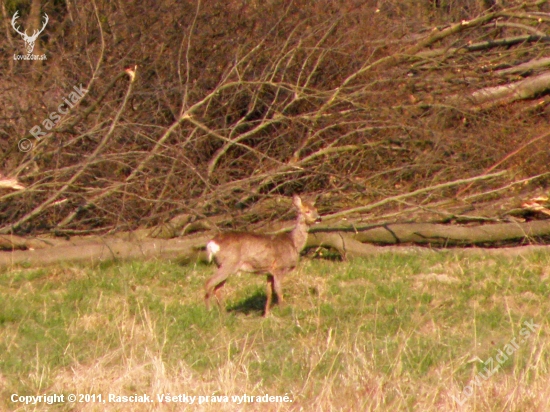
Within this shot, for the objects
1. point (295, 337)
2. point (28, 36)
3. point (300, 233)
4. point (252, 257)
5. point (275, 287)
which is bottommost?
point (295, 337)

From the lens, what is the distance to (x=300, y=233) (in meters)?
9.15

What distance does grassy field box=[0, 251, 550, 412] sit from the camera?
5.76 metres

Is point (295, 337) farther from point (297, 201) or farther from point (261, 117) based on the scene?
point (261, 117)

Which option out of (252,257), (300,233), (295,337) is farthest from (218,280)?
(295,337)

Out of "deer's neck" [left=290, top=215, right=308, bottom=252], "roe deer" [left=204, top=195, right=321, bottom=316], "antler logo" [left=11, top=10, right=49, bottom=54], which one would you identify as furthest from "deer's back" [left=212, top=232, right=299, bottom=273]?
"antler logo" [left=11, top=10, right=49, bottom=54]

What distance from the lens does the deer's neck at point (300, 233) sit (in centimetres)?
910

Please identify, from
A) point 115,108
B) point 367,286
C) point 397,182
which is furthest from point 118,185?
point 397,182

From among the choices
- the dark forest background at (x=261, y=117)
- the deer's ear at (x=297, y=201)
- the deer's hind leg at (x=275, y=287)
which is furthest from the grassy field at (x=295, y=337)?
the dark forest background at (x=261, y=117)

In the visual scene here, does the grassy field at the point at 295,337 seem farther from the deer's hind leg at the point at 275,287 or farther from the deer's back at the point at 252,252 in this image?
the deer's back at the point at 252,252

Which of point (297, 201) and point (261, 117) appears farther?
point (261, 117)

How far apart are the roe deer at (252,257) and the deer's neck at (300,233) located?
166 millimetres

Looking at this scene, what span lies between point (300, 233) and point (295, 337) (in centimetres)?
190

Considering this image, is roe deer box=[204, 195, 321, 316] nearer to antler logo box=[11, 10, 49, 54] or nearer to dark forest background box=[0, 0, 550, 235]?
dark forest background box=[0, 0, 550, 235]

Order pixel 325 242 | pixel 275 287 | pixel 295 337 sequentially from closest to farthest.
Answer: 1. pixel 295 337
2. pixel 275 287
3. pixel 325 242
